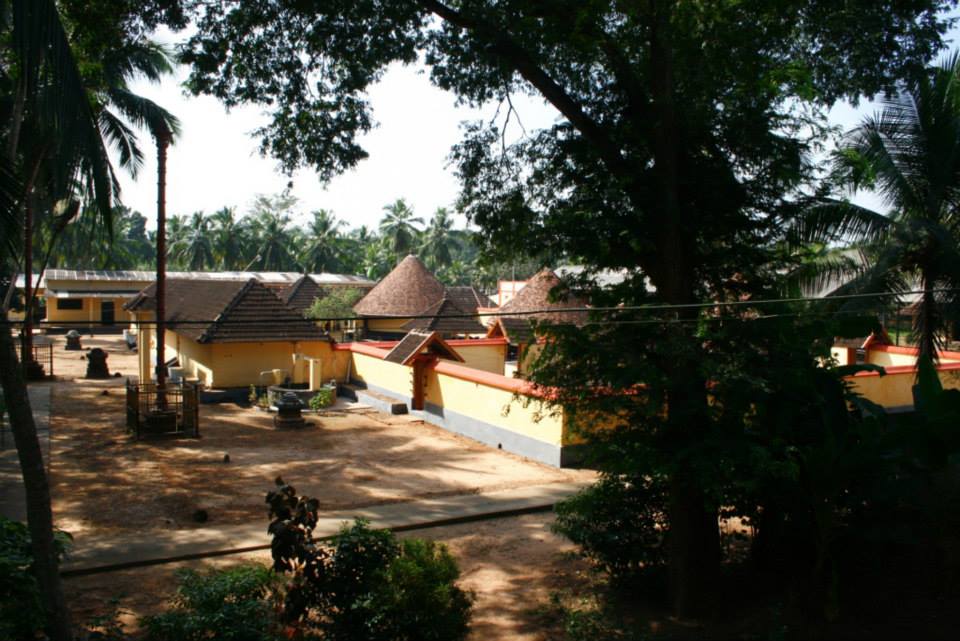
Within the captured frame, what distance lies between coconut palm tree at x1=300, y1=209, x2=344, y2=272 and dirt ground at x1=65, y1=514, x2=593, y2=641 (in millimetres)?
62686

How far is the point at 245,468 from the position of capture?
15.4 metres

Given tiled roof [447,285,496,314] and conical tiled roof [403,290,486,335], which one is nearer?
conical tiled roof [403,290,486,335]

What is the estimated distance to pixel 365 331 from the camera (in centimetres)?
3912

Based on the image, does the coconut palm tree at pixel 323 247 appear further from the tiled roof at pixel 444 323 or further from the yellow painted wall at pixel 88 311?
the tiled roof at pixel 444 323

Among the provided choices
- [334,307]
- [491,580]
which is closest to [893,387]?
[491,580]

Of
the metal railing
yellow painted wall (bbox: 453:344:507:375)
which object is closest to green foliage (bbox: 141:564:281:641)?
the metal railing

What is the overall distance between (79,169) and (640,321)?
18.5 feet

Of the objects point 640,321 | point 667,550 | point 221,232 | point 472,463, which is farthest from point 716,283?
point 221,232

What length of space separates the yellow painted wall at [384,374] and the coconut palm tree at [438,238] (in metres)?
53.0

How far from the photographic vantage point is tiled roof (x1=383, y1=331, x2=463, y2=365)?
68.9ft

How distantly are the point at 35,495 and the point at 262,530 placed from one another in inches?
204

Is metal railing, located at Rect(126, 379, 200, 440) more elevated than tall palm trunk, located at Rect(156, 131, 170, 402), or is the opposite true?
tall palm trunk, located at Rect(156, 131, 170, 402)

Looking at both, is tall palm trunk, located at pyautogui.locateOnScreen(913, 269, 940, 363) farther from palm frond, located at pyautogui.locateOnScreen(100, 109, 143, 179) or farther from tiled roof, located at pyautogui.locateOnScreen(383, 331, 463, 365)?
palm frond, located at pyautogui.locateOnScreen(100, 109, 143, 179)

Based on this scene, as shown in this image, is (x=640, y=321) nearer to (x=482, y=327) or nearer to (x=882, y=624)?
(x=882, y=624)
